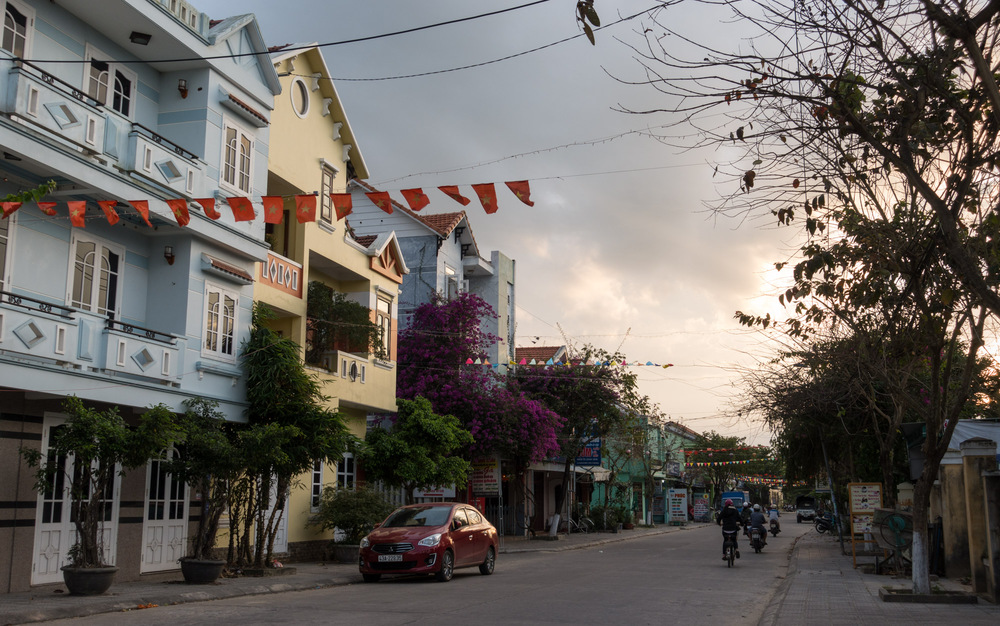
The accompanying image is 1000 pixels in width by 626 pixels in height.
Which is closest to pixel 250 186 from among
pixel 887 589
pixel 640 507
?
pixel 887 589

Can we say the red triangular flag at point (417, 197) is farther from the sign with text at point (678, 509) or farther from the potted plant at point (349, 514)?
the sign with text at point (678, 509)

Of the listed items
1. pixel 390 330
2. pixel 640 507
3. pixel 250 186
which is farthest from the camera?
pixel 640 507

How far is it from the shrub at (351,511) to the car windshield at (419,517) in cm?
345

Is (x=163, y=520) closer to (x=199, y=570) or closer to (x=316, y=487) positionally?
(x=199, y=570)

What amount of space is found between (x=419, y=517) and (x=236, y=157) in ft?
28.1

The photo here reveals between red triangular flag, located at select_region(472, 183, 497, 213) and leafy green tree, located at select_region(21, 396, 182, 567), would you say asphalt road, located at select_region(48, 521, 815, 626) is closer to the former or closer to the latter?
leafy green tree, located at select_region(21, 396, 182, 567)

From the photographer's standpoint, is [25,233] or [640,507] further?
[640,507]

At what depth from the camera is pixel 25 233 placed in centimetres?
1464

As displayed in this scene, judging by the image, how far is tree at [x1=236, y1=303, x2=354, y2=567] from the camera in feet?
58.3

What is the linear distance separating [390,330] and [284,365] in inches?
306

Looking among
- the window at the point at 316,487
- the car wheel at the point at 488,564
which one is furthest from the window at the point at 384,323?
the car wheel at the point at 488,564

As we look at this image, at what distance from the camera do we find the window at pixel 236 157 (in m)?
18.5

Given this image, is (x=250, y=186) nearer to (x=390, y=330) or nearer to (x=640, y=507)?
(x=390, y=330)

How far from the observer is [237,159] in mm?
18875
